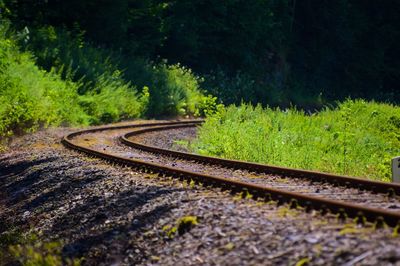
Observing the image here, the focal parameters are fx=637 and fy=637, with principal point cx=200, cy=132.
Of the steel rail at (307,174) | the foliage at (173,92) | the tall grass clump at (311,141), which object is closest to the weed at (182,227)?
the steel rail at (307,174)

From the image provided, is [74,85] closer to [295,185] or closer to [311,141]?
[311,141]

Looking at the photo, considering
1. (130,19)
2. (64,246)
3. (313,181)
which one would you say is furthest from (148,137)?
(130,19)

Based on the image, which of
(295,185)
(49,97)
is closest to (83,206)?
(295,185)

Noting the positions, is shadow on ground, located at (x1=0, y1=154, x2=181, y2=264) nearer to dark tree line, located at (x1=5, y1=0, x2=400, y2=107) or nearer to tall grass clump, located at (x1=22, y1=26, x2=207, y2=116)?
tall grass clump, located at (x1=22, y1=26, x2=207, y2=116)

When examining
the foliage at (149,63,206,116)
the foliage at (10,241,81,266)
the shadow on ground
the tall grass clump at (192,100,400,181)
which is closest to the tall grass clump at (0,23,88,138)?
the foliage at (149,63,206,116)

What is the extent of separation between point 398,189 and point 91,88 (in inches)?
869

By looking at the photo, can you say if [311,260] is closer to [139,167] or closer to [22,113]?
[139,167]

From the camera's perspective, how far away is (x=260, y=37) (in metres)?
45.4

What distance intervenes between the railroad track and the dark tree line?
21.9 metres

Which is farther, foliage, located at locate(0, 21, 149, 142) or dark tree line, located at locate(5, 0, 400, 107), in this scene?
dark tree line, located at locate(5, 0, 400, 107)

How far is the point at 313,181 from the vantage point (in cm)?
923

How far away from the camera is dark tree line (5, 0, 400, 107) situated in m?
34.2

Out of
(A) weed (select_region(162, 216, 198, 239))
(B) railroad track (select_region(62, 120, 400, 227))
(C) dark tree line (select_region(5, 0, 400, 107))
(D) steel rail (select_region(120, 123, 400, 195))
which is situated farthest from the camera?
(C) dark tree line (select_region(5, 0, 400, 107))

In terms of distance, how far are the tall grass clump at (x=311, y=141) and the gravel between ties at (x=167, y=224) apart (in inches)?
145
